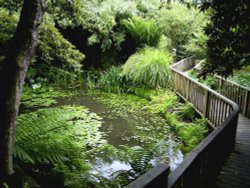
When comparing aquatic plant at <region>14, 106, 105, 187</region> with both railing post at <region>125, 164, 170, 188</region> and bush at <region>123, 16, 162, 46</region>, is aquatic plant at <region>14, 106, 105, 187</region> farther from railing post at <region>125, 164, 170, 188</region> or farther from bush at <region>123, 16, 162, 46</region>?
bush at <region>123, 16, 162, 46</region>

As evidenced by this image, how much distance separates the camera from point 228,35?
391 cm

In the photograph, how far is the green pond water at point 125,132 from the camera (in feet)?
16.3

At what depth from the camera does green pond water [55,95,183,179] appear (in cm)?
496

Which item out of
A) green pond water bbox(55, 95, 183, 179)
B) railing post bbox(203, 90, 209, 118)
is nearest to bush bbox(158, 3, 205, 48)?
green pond water bbox(55, 95, 183, 179)

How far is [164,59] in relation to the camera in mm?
11180

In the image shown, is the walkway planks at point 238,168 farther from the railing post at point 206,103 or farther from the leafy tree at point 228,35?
the railing post at point 206,103

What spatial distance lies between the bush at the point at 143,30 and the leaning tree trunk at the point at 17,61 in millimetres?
10578

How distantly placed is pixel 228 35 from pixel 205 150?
2.10 m

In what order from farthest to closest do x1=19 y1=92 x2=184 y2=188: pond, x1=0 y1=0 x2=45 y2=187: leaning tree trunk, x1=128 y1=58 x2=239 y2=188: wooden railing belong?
1. x1=19 y1=92 x2=184 y2=188: pond
2. x1=0 y1=0 x2=45 y2=187: leaning tree trunk
3. x1=128 y1=58 x2=239 y2=188: wooden railing

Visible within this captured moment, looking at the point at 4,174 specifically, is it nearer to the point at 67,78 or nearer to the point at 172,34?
the point at 67,78

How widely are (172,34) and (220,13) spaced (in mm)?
14510

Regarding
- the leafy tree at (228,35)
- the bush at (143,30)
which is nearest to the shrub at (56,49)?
the leafy tree at (228,35)

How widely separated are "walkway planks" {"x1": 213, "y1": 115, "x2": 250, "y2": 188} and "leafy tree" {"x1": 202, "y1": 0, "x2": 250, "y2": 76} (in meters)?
1.41

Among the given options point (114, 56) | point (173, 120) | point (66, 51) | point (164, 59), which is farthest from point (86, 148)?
point (114, 56)
